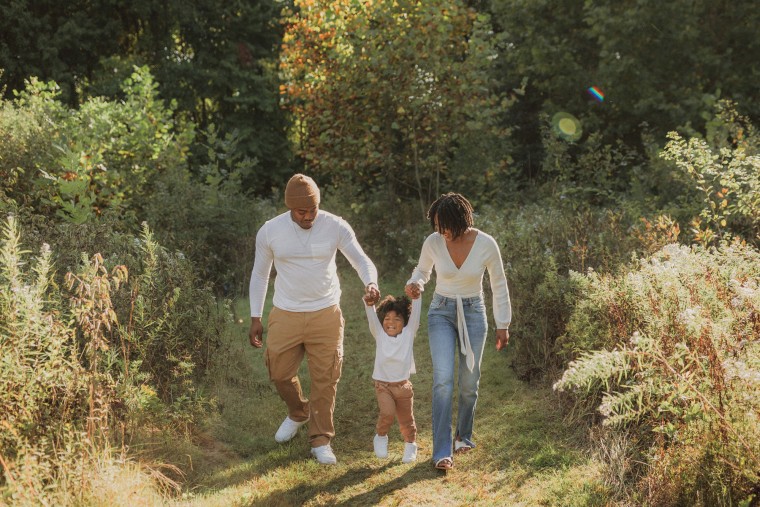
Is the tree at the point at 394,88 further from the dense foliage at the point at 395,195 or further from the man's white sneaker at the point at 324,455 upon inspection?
the man's white sneaker at the point at 324,455

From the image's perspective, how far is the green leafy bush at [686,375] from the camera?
429 cm

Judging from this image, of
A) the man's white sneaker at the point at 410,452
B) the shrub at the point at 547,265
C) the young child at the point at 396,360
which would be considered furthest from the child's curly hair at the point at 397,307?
the shrub at the point at 547,265

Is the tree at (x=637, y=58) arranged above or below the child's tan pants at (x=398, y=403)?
above

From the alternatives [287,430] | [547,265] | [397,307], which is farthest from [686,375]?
[547,265]

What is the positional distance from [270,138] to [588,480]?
16.1m

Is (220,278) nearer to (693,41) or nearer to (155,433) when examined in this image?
(155,433)

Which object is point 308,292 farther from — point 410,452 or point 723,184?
point 723,184

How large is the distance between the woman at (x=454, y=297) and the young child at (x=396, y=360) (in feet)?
0.66

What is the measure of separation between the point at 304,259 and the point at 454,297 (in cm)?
112

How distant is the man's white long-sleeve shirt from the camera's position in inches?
223

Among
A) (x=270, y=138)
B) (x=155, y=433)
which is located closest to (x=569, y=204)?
(x=155, y=433)

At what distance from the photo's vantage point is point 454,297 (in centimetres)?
560

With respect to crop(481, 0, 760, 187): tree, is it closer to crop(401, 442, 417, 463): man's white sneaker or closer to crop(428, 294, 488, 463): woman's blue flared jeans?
crop(428, 294, 488, 463): woman's blue flared jeans

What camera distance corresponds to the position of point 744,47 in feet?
47.5
